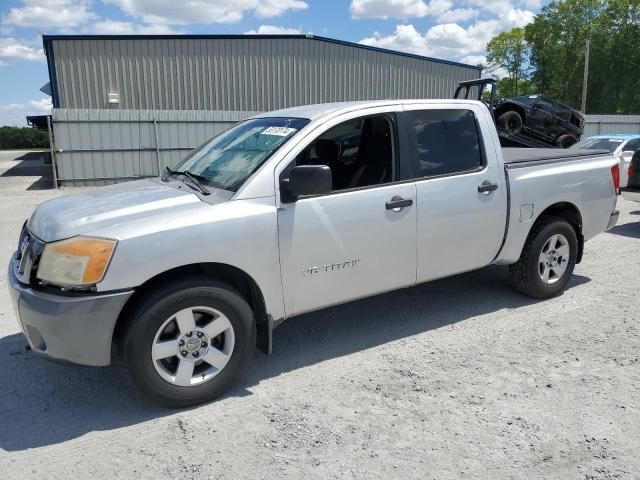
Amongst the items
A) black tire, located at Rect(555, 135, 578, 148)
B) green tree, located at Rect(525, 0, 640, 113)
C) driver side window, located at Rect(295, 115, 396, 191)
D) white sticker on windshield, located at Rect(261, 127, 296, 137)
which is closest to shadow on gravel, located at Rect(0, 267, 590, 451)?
driver side window, located at Rect(295, 115, 396, 191)

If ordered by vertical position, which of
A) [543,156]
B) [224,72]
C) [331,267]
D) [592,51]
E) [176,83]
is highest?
[592,51]

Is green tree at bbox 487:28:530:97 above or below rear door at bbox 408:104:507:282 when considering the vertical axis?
above

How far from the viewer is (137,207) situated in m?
3.27

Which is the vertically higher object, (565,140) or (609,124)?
(609,124)

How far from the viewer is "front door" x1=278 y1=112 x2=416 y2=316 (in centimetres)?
355

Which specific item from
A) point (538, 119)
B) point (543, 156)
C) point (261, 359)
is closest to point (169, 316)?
point (261, 359)

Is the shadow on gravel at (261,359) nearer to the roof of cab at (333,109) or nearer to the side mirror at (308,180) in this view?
the side mirror at (308,180)

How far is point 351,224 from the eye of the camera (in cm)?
371

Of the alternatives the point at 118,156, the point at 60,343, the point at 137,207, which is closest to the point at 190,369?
the point at 60,343

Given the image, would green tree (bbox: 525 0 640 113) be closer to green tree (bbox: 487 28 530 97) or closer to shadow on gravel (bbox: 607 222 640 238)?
green tree (bbox: 487 28 530 97)

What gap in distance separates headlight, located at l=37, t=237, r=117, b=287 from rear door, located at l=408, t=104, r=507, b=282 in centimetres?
227

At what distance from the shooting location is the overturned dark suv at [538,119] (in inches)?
648

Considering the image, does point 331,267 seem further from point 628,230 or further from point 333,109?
point 628,230

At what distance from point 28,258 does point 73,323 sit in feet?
1.98
